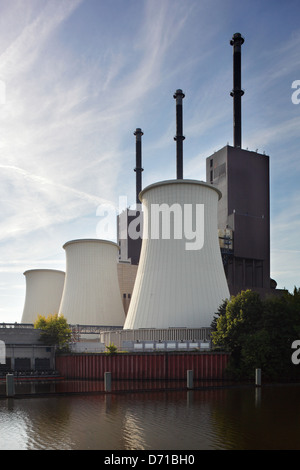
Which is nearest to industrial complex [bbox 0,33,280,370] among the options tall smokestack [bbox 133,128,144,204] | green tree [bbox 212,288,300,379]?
green tree [bbox 212,288,300,379]

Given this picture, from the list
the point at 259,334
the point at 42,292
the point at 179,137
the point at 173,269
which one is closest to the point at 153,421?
the point at 259,334

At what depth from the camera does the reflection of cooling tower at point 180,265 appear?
A: 34.5 meters

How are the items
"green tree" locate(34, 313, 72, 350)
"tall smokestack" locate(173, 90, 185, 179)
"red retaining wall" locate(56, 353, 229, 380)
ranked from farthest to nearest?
"tall smokestack" locate(173, 90, 185, 179)
"green tree" locate(34, 313, 72, 350)
"red retaining wall" locate(56, 353, 229, 380)

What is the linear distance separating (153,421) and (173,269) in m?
19.3

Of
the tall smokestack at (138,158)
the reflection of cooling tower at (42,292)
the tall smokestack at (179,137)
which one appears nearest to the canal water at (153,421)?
the reflection of cooling tower at (42,292)

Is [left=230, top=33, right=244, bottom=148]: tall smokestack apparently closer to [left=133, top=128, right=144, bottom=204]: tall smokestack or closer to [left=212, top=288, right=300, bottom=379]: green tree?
[left=133, top=128, right=144, bottom=204]: tall smokestack

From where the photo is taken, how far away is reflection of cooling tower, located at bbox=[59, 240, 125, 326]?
4628 cm

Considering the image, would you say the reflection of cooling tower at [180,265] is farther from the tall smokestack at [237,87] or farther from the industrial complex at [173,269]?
the tall smokestack at [237,87]

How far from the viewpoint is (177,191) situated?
1396 inches

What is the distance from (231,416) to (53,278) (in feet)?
152

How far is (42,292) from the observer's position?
59.4 m

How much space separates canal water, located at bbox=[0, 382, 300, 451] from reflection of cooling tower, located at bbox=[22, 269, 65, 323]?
1460 inches

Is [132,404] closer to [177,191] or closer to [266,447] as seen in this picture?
[266,447]
